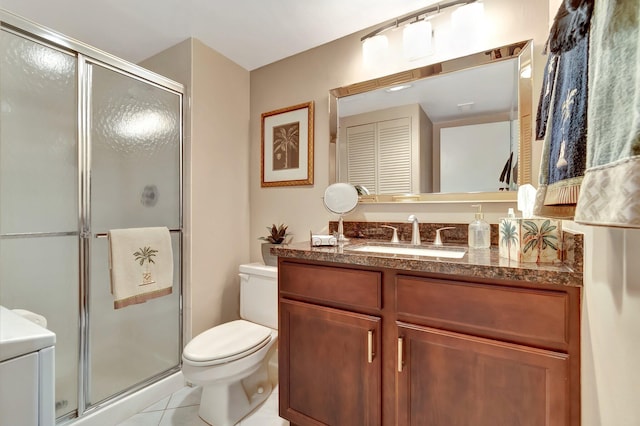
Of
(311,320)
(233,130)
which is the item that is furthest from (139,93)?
(311,320)

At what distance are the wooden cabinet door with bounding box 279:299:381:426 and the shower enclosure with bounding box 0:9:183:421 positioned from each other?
3.27 ft

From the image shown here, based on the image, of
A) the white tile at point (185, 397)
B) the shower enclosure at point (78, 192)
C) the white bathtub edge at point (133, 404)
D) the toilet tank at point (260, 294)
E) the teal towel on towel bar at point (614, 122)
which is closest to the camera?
the teal towel on towel bar at point (614, 122)

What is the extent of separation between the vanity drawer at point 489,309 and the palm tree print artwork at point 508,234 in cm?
21

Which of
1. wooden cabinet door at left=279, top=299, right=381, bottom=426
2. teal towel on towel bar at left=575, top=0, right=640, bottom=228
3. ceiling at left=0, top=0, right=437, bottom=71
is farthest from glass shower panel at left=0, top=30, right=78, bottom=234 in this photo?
teal towel on towel bar at left=575, top=0, right=640, bottom=228

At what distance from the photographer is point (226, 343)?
147 cm

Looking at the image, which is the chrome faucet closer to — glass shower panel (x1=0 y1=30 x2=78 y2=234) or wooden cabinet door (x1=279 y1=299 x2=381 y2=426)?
wooden cabinet door (x1=279 y1=299 x2=381 y2=426)

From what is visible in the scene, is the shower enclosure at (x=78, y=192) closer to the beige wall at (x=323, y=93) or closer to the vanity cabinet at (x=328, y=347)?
the beige wall at (x=323, y=93)

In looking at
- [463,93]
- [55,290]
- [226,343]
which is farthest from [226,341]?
[463,93]

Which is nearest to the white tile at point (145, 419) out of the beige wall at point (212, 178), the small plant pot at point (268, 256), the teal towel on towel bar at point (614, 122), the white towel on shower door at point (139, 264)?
the beige wall at point (212, 178)

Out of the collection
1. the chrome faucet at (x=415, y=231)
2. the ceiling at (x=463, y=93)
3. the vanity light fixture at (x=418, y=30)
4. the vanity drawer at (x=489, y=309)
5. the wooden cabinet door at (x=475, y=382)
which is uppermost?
the vanity light fixture at (x=418, y=30)

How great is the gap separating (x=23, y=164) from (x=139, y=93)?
2.29 ft

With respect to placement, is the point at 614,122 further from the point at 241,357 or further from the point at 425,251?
the point at 241,357

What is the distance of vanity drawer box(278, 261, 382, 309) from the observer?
44.0 inches

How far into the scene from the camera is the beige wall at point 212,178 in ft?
6.07
